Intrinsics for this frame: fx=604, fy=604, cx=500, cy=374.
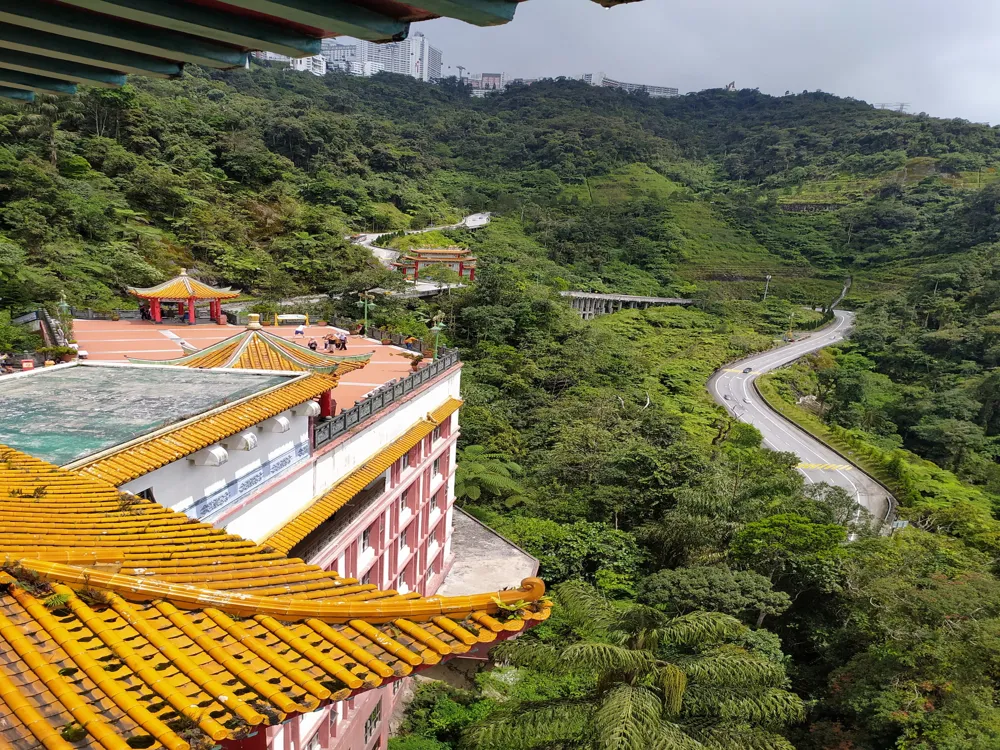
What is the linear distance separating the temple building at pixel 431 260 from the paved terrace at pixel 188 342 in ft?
54.0

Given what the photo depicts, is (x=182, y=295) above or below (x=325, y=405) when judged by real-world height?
above

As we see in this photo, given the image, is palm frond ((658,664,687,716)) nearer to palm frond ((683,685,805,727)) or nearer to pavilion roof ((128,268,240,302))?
palm frond ((683,685,805,727))

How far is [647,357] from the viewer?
42.7 m

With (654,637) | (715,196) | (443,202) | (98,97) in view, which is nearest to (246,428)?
(654,637)

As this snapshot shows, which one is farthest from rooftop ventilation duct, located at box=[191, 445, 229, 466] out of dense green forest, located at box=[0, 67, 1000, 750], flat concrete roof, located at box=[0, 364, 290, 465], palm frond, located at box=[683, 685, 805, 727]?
palm frond, located at box=[683, 685, 805, 727]

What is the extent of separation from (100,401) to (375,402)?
4459 millimetres

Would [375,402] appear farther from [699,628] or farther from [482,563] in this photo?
[482,563]

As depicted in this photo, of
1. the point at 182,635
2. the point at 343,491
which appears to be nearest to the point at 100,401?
the point at 343,491

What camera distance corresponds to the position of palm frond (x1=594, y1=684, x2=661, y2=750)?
703 centimetres

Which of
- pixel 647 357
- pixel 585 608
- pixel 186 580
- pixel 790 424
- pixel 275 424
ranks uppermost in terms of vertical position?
pixel 186 580

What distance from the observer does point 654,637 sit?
888 cm

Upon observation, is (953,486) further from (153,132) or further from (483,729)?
(153,132)

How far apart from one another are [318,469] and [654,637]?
18.2 ft

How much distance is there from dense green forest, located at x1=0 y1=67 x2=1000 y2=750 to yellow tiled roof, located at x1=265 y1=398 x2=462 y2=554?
11.3ft
